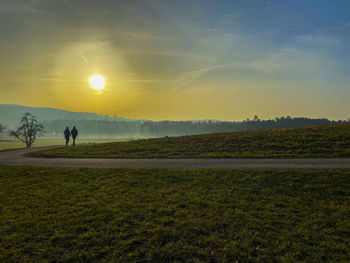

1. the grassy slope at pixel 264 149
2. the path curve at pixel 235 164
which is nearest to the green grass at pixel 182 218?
the path curve at pixel 235 164

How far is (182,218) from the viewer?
677 centimetres

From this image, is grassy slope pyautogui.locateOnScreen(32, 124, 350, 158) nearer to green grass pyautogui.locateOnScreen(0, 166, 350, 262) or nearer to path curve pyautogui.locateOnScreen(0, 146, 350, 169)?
path curve pyautogui.locateOnScreen(0, 146, 350, 169)

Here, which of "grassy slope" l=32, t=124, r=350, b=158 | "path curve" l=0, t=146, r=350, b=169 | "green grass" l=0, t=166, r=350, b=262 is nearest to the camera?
"green grass" l=0, t=166, r=350, b=262

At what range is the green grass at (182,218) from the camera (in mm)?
5148

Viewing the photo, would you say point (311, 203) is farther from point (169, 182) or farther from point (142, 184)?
point (142, 184)

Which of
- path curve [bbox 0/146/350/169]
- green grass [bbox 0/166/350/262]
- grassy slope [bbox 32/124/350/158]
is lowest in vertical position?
green grass [bbox 0/166/350/262]

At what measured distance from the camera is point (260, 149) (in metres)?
18.5

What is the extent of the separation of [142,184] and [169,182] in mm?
1308

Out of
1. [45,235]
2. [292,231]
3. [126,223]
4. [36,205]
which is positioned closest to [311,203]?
[292,231]

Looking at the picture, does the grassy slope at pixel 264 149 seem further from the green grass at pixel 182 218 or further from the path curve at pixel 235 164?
the green grass at pixel 182 218

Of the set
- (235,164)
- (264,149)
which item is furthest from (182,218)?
(264,149)

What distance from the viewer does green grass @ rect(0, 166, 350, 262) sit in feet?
16.9

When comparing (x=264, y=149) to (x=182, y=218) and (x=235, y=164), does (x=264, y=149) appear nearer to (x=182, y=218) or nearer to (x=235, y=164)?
(x=235, y=164)

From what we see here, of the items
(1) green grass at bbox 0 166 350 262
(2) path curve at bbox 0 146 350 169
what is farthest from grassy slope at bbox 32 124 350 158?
(1) green grass at bbox 0 166 350 262
